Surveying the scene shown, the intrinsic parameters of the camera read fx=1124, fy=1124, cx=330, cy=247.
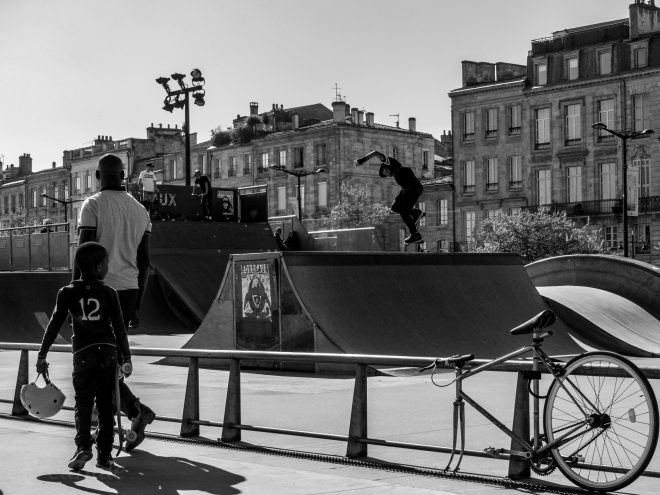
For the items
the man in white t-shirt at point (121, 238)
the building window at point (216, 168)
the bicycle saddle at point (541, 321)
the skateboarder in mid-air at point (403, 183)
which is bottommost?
the bicycle saddle at point (541, 321)

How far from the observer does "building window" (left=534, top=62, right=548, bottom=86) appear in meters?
69.3

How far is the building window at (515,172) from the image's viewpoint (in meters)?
70.5

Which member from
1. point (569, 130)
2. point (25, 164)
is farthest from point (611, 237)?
point (25, 164)

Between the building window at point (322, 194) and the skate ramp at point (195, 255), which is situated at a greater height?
the building window at point (322, 194)

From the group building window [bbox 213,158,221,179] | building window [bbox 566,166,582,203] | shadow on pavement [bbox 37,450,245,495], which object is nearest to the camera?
shadow on pavement [bbox 37,450,245,495]

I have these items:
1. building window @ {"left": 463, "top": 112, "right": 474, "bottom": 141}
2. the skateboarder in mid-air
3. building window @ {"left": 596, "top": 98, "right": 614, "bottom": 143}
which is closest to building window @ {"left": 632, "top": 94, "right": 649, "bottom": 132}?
building window @ {"left": 596, "top": 98, "right": 614, "bottom": 143}

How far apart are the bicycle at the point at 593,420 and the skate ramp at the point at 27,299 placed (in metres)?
22.2

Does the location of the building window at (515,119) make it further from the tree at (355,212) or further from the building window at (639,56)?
the tree at (355,212)

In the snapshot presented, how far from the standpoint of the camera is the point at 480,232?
66188 millimetres

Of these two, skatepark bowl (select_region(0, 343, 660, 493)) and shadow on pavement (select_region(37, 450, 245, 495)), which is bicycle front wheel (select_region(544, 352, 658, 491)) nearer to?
skatepark bowl (select_region(0, 343, 660, 493))

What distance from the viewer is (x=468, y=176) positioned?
73.5 meters

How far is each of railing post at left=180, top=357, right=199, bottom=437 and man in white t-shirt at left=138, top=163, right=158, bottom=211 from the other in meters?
21.8

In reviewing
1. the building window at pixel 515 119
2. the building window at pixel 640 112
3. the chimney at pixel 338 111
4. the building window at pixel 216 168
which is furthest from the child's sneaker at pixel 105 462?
the building window at pixel 216 168

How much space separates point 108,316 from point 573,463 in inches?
127
